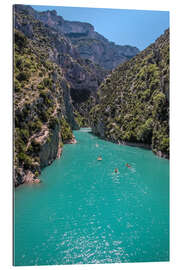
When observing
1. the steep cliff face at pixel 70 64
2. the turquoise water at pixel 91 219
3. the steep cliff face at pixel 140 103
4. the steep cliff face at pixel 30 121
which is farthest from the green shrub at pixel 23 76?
the steep cliff face at pixel 70 64

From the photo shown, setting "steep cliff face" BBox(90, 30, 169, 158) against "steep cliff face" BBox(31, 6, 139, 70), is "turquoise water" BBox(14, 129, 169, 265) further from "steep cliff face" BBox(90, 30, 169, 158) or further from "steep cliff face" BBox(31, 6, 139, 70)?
"steep cliff face" BBox(31, 6, 139, 70)

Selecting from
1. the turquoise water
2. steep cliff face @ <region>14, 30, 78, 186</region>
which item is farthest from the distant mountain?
the turquoise water

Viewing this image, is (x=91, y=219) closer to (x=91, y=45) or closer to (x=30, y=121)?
(x=30, y=121)

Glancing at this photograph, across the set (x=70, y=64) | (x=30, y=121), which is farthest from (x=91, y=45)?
(x=30, y=121)
